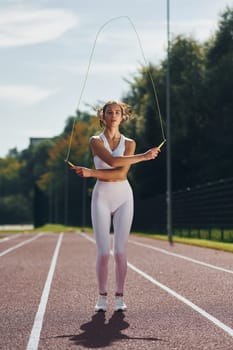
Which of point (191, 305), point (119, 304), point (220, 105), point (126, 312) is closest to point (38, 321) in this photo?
point (119, 304)

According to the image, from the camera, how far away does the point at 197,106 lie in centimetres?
5978

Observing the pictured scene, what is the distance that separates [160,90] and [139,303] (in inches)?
2107

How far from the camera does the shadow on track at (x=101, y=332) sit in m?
7.43

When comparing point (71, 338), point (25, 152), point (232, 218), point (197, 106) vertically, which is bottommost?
point (71, 338)

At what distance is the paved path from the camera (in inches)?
295

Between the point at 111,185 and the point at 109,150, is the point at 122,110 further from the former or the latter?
the point at 111,185

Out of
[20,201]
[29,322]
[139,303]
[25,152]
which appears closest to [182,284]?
[139,303]

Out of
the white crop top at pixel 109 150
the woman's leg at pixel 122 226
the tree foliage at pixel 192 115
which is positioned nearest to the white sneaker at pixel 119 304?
the woman's leg at pixel 122 226

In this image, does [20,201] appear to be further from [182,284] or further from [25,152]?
[182,284]

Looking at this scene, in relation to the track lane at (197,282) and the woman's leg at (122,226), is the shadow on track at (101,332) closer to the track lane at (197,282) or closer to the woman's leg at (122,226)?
the woman's leg at (122,226)

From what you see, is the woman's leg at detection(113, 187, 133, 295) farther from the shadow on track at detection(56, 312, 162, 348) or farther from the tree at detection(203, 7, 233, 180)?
the tree at detection(203, 7, 233, 180)

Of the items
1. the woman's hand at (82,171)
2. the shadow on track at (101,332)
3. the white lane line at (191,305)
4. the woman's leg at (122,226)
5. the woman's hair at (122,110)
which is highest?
the woman's hair at (122,110)

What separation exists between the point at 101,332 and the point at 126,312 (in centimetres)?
147

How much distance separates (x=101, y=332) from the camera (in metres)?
8.00
